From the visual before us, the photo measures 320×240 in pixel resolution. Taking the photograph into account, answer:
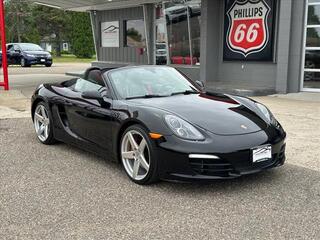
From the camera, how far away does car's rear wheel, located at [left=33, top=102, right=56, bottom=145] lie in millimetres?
6430

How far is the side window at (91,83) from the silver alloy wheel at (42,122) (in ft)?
2.64

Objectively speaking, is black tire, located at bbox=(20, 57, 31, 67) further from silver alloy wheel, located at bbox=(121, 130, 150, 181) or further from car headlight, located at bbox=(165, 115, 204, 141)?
car headlight, located at bbox=(165, 115, 204, 141)

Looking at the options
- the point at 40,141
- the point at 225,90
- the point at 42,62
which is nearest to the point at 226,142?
the point at 40,141

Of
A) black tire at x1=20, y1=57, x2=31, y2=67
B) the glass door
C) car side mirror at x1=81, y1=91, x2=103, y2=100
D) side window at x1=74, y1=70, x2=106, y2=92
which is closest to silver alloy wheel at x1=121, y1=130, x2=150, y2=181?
car side mirror at x1=81, y1=91, x2=103, y2=100

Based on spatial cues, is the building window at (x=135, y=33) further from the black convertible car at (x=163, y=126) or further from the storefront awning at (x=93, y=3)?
the black convertible car at (x=163, y=126)

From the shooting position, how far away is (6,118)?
29.7 feet

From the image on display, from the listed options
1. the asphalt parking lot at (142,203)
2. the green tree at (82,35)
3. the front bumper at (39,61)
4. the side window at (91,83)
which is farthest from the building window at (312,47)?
the green tree at (82,35)

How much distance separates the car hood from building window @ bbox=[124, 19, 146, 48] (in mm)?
14259

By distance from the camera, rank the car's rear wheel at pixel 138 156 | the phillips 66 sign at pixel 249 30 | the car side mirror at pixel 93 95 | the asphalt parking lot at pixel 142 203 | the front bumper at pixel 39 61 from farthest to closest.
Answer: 1. the front bumper at pixel 39 61
2. the phillips 66 sign at pixel 249 30
3. the car side mirror at pixel 93 95
4. the car's rear wheel at pixel 138 156
5. the asphalt parking lot at pixel 142 203

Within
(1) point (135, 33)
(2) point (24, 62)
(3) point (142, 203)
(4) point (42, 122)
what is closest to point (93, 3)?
(1) point (135, 33)

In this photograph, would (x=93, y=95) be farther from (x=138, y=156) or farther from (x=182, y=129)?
(x=182, y=129)

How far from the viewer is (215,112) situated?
4.79 m

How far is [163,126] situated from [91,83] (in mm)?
1760

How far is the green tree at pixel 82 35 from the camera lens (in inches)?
1961
